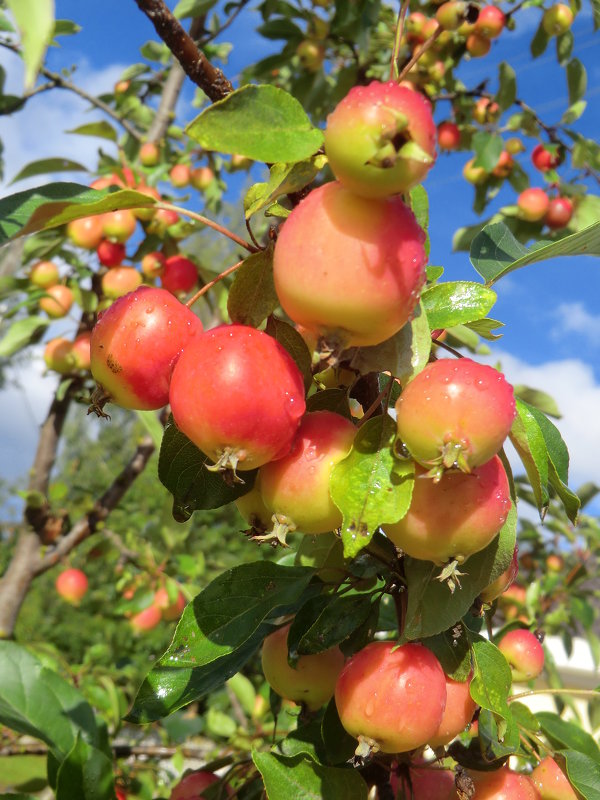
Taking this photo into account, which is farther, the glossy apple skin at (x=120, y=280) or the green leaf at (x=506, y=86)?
the green leaf at (x=506, y=86)

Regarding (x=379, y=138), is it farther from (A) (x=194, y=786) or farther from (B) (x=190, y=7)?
(B) (x=190, y=7)

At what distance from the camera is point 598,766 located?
65cm

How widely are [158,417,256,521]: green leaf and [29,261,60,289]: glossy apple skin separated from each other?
4.28 ft

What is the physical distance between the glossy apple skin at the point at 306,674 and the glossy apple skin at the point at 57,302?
127cm

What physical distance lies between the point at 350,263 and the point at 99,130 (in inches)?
56.2

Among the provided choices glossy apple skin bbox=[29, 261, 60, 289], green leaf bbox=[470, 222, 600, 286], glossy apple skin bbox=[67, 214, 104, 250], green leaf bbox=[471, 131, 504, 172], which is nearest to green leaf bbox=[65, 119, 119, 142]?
glossy apple skin bbox=[67, 214, 104, 250]

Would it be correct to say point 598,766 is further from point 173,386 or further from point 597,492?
point 597,492

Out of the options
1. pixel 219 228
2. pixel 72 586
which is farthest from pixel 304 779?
Answer: pixel 72 586

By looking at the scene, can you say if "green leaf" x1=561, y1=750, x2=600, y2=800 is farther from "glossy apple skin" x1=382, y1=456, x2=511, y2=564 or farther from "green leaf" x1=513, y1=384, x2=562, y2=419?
"green leaf" x1=513, y1=384, x2=562, y2=419

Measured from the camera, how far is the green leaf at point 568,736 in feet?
2.49

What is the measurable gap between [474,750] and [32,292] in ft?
4.96

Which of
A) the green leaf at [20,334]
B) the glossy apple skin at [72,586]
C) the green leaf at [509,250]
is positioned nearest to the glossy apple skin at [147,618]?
the glossy apple skin at [72,586]

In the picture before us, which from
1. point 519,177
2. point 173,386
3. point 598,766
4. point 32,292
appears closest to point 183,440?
point 173,386

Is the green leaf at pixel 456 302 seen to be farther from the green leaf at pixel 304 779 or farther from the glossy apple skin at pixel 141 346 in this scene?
the green leaf at pixel 304 779
